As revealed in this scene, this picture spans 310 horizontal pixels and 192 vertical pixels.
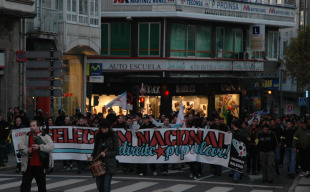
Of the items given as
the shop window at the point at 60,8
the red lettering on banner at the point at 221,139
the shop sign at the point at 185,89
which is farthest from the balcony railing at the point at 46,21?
the shop sign at the point at 185,89

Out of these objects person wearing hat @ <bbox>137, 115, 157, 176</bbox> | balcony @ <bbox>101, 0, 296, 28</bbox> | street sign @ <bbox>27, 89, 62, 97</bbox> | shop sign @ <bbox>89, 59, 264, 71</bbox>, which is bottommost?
person wearing hat @ <bbox>137, 115, 157, 176</bbox>

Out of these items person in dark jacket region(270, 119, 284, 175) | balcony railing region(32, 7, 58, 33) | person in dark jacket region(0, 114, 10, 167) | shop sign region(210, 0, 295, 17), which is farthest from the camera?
shop sign region(210, 0, 295, 17)

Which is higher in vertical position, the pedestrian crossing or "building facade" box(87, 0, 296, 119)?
"building facade" box(87, 0, 296, 119)

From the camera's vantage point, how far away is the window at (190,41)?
41.8m

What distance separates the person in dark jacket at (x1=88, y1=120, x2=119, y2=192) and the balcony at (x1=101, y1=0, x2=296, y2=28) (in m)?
29.0

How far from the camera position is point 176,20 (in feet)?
136

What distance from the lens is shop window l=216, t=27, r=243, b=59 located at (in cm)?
4491

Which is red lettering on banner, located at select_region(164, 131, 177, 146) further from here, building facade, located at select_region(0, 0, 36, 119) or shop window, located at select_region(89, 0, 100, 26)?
shop window, located at select_region(89, 0, 100, 26)

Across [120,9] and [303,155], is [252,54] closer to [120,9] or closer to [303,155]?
[120,9]

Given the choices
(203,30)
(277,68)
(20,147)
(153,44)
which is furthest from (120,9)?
(20,147)

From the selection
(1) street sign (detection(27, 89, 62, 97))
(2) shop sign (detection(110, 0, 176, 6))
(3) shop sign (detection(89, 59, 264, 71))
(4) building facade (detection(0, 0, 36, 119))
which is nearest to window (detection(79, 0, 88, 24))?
(4) building facade (detection(0, 0, 36, 119))

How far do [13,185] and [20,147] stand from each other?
445 centimetres

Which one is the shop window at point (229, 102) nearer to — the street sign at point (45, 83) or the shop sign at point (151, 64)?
the shop sign at point (151, 64)

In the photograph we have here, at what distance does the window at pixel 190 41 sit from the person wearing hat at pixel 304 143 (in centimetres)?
2342
